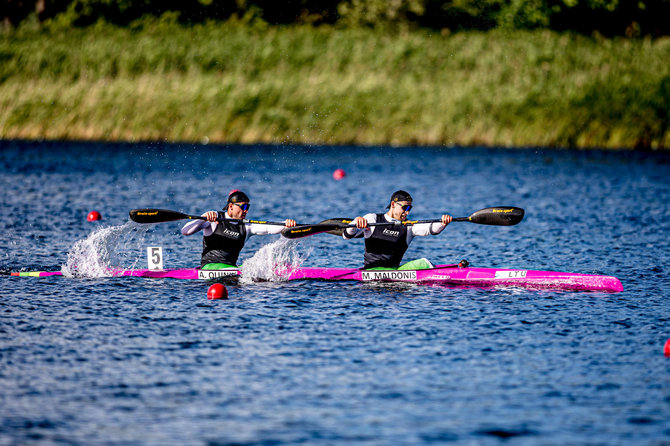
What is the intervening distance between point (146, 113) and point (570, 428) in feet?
102

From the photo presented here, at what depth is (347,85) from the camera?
4078 centimetres

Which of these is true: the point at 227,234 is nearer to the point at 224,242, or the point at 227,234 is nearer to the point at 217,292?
the point at 224,242

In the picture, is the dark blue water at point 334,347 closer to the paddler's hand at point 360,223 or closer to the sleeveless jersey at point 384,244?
the sleeveless jersey at point 384,244

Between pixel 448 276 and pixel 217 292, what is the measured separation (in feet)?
13.0

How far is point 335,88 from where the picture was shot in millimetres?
40562

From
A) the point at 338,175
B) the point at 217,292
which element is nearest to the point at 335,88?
the point at 338,175

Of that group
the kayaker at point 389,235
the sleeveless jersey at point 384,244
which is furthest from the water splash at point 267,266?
the sleeveless jersey at point 384,244

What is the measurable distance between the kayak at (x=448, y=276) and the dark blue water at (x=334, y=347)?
0.31 meters

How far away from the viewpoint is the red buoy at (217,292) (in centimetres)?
1570

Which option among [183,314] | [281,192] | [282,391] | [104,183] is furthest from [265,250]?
[104,183]

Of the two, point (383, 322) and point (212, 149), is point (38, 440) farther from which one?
point (212, 149)

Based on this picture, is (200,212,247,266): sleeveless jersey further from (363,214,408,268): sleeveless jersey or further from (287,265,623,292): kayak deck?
(363,214,408,268): sleeveless jersey

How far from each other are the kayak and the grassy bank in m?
22.2

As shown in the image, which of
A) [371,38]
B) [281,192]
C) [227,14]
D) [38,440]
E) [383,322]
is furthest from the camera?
[227,14]
